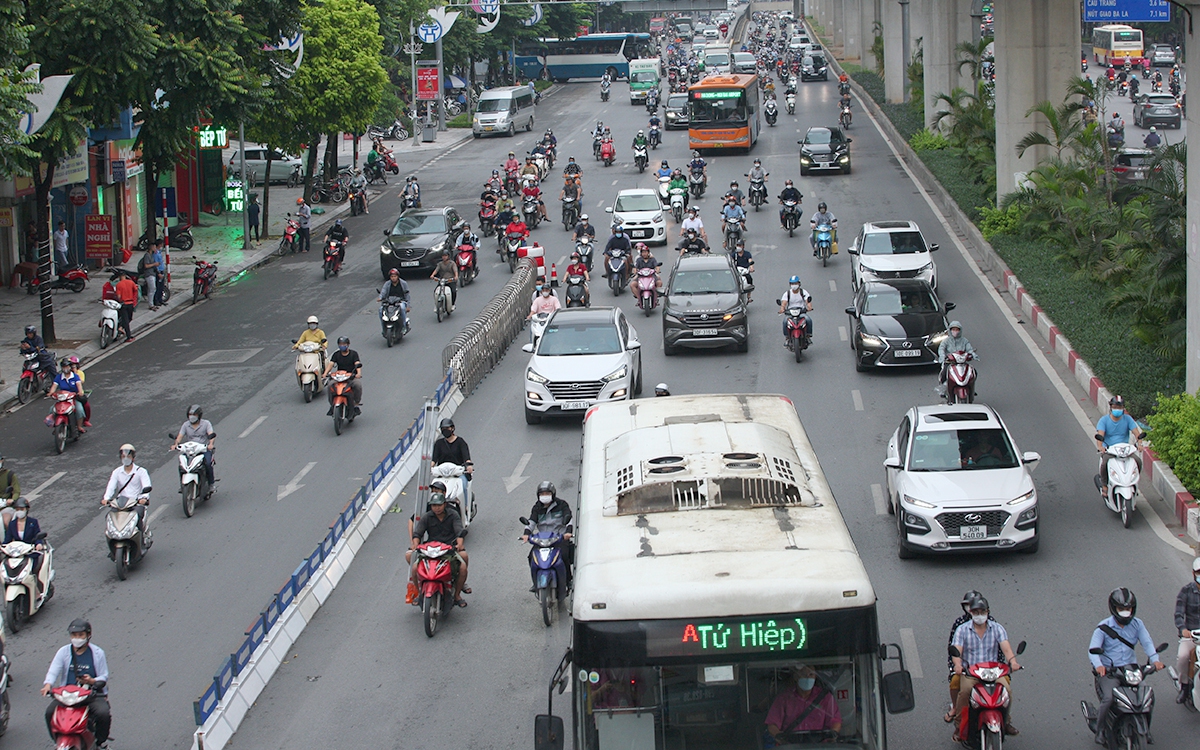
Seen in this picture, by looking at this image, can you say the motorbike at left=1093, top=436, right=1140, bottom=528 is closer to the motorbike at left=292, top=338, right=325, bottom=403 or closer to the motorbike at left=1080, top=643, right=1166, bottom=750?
the motorbike at left=1080, top=643, right=1166, bottom=750

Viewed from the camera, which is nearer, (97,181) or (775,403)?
(775,403)

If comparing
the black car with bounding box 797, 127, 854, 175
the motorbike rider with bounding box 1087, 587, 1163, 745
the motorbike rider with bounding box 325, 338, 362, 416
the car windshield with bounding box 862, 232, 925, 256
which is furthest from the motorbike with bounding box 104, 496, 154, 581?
the black car with bounding box 797, 127, 854, 175

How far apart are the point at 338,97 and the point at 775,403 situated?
3490 centimetres

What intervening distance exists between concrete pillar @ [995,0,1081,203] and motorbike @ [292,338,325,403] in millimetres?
20618

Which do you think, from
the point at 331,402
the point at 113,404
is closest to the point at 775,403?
the point at 331,402

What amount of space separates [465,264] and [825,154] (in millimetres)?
18760

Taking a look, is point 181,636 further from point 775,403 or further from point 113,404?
point 113,404

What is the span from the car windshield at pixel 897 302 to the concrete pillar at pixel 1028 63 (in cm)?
1350

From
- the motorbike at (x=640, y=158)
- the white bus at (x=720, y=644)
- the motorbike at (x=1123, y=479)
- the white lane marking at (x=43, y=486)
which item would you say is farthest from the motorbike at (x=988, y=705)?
the motorbike at (x=640, y=158)

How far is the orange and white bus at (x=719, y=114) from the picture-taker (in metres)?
55.6

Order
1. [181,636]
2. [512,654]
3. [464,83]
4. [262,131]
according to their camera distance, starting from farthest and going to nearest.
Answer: [464,83]
[262,131]
[181,636]
[512,654]

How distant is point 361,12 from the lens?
155 ft

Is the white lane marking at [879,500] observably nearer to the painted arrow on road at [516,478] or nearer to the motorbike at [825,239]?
the painted arrow on road at [516,478]

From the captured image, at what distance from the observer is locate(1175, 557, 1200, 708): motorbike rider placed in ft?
38.9
